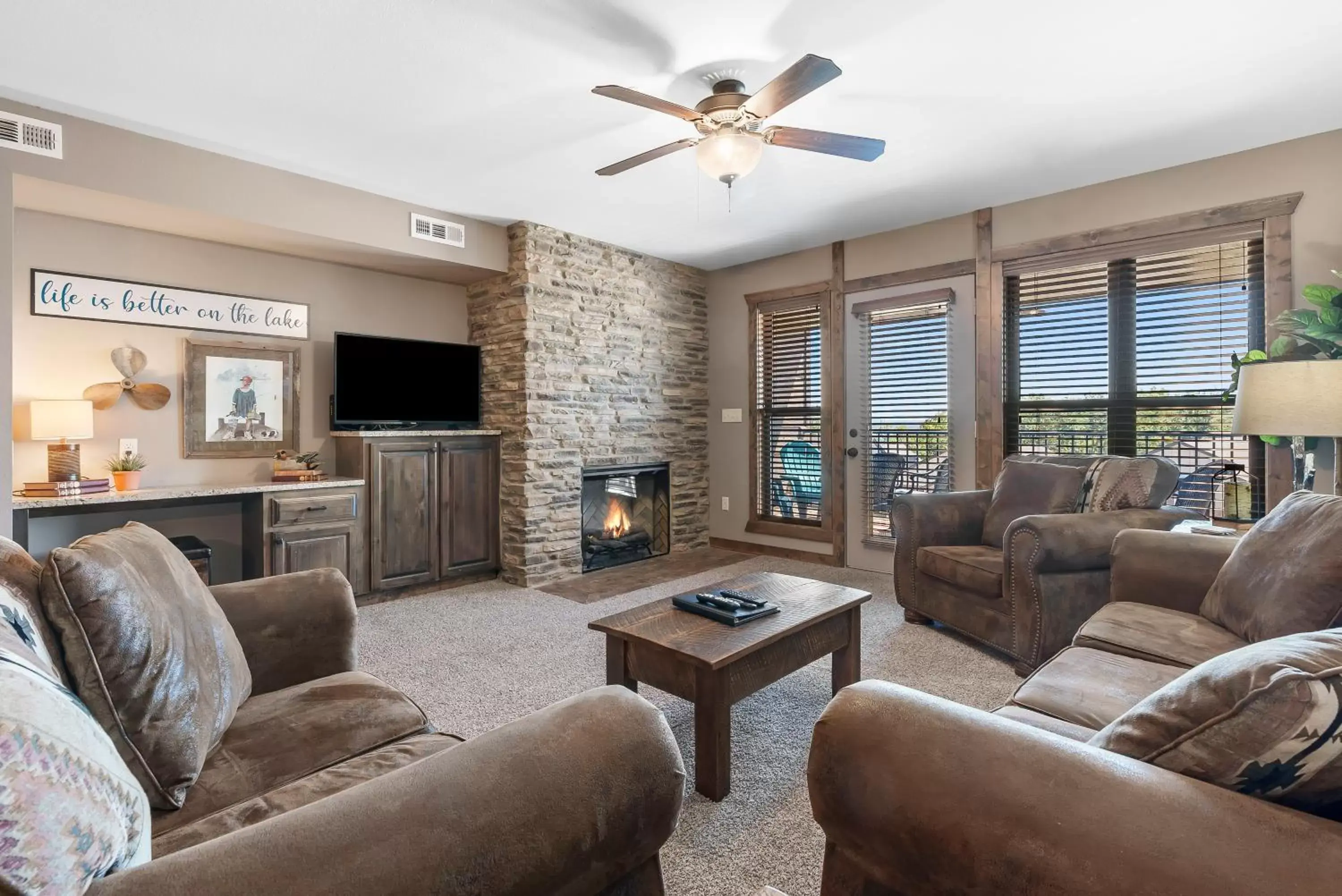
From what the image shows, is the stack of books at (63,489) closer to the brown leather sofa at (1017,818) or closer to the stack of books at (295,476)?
the stack of books at (295,476)

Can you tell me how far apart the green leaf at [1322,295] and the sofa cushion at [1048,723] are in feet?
9.62

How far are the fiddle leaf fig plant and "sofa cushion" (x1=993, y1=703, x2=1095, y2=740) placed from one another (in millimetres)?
2355

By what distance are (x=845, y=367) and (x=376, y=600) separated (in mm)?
3711

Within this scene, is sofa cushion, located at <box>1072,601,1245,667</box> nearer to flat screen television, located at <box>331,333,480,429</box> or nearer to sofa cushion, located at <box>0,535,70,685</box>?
sofa cushion, located at <box>0,535,70,685</box>

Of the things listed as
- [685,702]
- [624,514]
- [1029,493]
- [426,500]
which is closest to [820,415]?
[624,514]

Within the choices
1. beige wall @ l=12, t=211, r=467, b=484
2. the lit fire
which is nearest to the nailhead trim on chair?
the lit fire

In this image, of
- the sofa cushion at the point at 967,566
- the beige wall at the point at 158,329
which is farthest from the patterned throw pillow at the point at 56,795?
the beige wall at the point at 158,329

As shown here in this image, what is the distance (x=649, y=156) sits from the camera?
286 centimetres

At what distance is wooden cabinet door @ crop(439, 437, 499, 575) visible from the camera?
14.5 ft

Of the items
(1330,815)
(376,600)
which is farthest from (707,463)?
(1330,815)

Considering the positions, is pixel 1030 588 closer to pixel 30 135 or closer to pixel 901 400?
pixel 901 400

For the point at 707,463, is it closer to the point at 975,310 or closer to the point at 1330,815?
the point at 975,310

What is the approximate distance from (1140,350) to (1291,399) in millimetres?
1594

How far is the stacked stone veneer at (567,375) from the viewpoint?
14.8ft
